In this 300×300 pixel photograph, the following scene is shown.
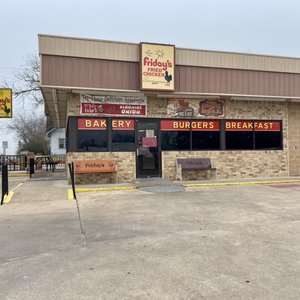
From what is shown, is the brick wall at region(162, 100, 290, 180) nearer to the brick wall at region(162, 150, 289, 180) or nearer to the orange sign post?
the brick wall at region(162, 150, 289, 180)

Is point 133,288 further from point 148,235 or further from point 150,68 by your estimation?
point 150,68

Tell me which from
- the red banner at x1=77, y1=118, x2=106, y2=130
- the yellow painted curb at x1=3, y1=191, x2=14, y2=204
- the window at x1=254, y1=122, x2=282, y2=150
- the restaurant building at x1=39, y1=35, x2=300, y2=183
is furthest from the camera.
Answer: the window at x1=254, y1=122, x2=282, y2=150

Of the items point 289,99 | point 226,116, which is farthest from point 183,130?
point 289,99

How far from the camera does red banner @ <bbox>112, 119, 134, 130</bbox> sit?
14.2 metres

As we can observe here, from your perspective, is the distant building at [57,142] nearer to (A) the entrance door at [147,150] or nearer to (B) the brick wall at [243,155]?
(B) the brick wall at [243,155]

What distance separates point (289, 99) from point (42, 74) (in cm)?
1062

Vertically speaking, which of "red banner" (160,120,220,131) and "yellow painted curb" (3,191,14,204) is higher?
"red banner" (160,120,220,131)

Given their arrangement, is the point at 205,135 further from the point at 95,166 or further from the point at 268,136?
the point at 95,166

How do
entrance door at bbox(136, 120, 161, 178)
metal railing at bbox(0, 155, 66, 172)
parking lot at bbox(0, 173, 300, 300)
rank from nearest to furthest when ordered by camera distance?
parking lot at bbox(0, 173, 300, 300) < entrance door at bbox(136, 120, 161, 178) < metal railing at bbox(0, 155, 66, 172)

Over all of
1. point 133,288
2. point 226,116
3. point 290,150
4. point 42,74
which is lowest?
point 133,288

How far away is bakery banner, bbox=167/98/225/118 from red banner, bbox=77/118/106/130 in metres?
2.81

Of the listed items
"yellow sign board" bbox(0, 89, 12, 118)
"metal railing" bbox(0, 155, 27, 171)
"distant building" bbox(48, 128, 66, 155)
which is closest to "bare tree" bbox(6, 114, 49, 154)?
"distant building" bbox(48, 128, 66, 155)

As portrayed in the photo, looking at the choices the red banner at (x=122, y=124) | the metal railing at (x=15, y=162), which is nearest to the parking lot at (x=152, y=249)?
the red banner at (x=122, y=124)

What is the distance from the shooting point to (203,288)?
4.03 metres
